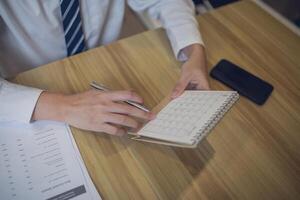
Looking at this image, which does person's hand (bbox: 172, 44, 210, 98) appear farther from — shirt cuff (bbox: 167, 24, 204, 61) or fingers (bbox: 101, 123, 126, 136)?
fingers (bbox: 101, 123, 126, 136)

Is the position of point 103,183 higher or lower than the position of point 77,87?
lower

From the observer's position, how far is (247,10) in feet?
2.90

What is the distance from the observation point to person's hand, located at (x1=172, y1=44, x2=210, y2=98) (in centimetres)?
66

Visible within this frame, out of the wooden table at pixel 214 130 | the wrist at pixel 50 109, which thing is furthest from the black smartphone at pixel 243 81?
the wrist at pixel 50 109

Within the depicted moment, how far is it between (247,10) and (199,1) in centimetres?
33

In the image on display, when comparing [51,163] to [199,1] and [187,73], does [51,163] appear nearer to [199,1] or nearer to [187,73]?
[187,73]

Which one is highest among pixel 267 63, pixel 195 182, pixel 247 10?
pixel 247 10

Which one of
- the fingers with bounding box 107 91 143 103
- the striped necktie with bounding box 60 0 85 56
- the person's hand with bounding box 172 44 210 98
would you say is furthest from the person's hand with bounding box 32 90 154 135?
the striped necktie with bounding box 60 0 85 56

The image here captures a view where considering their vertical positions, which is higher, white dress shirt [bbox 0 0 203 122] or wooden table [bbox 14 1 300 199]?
white dress shirt [bbox 0 0 203 122]

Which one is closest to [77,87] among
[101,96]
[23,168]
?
[101,96]

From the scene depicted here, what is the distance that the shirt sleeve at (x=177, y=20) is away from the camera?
733mm

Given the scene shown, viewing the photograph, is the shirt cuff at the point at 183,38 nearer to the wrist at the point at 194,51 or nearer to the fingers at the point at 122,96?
the wrist at the point at 194,51

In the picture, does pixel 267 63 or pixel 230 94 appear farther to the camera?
pixel 267 63

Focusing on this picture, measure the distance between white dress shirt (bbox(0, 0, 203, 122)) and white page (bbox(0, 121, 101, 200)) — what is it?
0.06 metres
